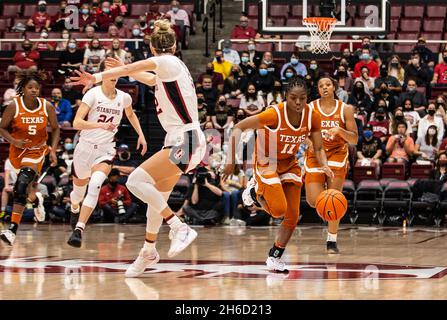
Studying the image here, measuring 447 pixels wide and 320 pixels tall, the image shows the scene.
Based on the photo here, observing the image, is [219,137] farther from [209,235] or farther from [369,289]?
[369,289]

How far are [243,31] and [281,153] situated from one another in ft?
45.5

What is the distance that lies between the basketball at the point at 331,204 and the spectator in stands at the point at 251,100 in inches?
335

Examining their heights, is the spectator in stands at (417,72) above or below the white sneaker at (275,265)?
above

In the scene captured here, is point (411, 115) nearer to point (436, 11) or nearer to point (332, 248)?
point (436, 11)

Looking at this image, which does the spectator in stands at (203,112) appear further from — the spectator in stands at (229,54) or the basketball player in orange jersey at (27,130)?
the basketball player in orange jersey at (27,130)

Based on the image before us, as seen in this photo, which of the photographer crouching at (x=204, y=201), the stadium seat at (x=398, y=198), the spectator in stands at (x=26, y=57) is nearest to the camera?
the photographer crouching at (x=204, y=201)

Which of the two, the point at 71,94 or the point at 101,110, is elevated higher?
the point at 101,110

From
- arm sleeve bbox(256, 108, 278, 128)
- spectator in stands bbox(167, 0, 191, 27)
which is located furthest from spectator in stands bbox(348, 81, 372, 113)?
arm sleeve bbox(256, 108, 278, 128)

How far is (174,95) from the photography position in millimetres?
9023

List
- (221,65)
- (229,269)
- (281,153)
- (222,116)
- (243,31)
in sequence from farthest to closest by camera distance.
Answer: (243,31)
(221,65)
(222,116)
(281,153)
(229,269)

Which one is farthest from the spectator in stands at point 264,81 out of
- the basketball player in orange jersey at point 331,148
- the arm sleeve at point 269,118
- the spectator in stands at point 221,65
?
the arm sleeve at point 269,118

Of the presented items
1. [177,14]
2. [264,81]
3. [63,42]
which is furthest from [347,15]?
[63,42]

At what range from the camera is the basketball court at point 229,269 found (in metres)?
7.94

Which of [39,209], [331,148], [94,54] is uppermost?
[94,54]
